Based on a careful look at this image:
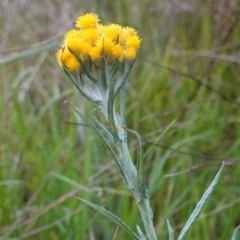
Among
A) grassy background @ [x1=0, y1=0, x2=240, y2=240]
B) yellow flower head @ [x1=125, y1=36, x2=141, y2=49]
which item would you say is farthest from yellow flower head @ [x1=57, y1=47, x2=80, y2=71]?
grassy background @ [x1=0, y1=0, x2=240, y2=240]

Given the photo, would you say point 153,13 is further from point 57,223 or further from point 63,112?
point 57,223

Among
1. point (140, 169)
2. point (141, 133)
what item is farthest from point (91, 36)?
point (141, 133)

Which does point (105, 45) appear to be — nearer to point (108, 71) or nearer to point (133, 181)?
point (108, 71)

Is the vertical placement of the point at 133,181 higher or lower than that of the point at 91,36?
lower

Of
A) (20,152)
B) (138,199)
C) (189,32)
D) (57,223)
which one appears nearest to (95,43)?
(138,199)

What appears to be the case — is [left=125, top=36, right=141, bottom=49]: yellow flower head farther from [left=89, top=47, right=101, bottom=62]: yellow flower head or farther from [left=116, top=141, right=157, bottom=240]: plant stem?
[left=116, top=141, right=157, bottom=240]: plant stem

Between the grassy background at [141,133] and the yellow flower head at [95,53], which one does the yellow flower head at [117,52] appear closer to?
the yellow flower head at [95,53]

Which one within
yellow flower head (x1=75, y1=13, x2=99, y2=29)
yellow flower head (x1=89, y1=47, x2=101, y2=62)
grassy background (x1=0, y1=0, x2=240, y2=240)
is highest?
yellow flower head (x1=75, y1=13, x2=99, y2=29)
